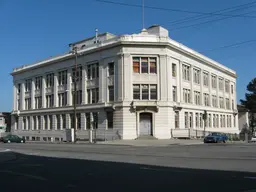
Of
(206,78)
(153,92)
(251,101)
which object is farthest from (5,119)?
(251,101)

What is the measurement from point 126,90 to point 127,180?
118 ft

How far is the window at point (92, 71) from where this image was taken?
51191mm

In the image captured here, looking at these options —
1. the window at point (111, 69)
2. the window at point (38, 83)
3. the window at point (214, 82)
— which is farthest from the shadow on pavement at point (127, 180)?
the window at point (214, 82)

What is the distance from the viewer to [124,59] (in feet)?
154

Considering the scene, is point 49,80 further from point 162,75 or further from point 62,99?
point 162,75

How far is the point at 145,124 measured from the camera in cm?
4647

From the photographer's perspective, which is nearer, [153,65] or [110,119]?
[153,65]

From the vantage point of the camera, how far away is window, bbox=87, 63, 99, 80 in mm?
51191

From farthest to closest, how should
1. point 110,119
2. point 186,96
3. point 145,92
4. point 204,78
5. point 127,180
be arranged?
point 204,78, point 186,96, point 110,119, point 145,92, point 127,180

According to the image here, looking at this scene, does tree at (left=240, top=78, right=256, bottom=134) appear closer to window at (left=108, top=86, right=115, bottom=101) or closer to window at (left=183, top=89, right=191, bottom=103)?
window at (left=183, top=89, right=191, bottom=103)

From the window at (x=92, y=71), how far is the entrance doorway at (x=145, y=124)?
9822 millimetres

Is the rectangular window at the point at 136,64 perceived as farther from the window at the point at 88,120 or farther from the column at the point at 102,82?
the window at the point at 88,120

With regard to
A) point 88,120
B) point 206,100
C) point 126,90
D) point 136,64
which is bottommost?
point 88,120

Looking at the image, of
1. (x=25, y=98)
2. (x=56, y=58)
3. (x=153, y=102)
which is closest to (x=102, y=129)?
(x=153, y=102)
